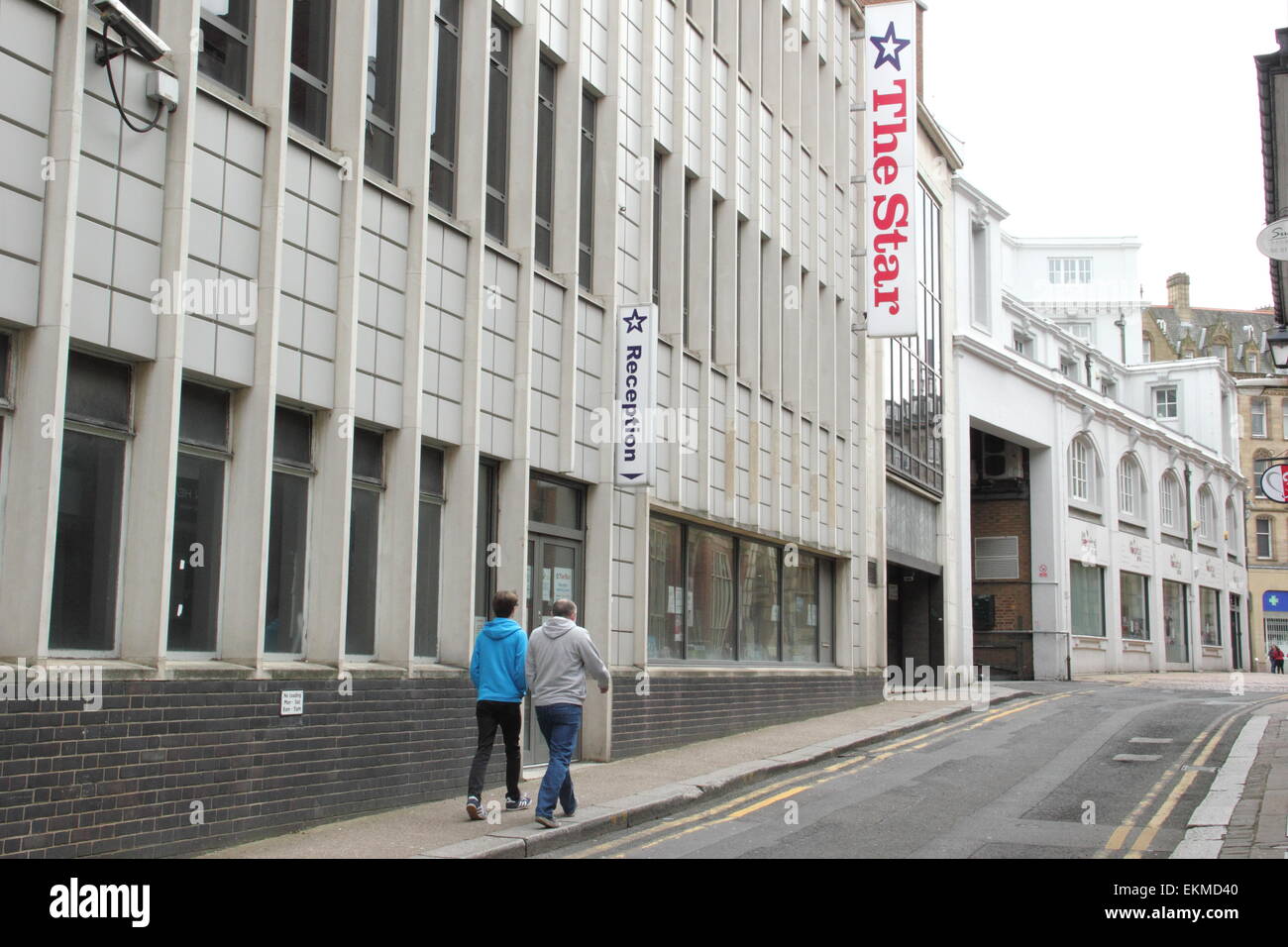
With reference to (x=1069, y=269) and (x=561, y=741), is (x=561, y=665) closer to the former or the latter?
(x=561, y=741)

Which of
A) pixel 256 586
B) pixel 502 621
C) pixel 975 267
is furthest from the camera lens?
pixel 975 267

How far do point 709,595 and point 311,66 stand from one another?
9772 millimetres

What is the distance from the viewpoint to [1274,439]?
66.7 meters

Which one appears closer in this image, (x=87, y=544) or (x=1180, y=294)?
(x=87, y=544)

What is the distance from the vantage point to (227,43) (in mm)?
9914

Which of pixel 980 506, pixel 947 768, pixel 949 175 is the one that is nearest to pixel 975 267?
pixel 949 175

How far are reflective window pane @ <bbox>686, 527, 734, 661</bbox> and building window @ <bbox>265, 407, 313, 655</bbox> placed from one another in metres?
7.82

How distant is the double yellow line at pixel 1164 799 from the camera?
959 centimetres

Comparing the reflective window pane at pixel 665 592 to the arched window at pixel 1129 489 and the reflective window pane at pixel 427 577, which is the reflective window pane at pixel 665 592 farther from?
the arched window at pixel 1129 489

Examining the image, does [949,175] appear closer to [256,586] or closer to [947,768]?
[947,768]

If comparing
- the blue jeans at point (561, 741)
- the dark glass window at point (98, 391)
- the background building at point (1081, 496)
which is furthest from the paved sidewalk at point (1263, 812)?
the background building at point (1081, 496)

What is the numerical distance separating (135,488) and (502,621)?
3.02m

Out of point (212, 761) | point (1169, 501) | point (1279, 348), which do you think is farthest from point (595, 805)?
point (1169, 501)

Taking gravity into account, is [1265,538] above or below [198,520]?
above
